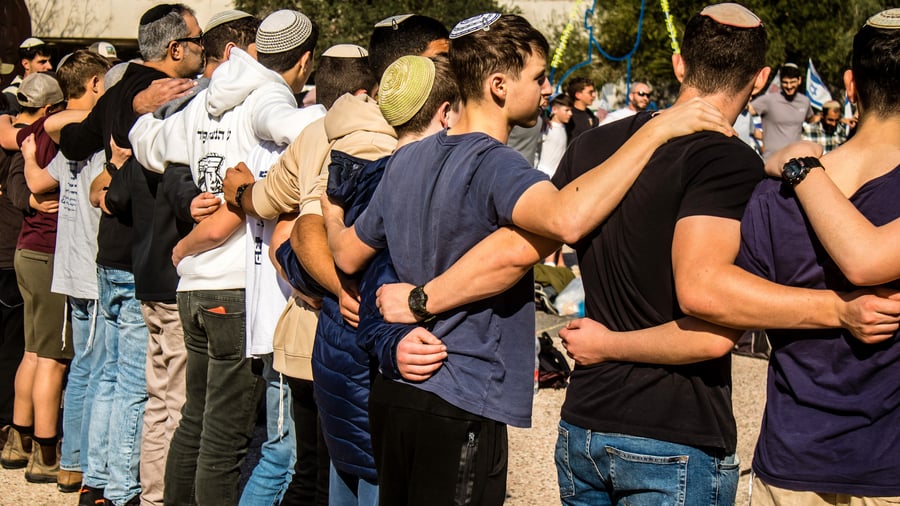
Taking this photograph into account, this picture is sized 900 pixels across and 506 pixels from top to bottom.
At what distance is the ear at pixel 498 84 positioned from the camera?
9.07ft

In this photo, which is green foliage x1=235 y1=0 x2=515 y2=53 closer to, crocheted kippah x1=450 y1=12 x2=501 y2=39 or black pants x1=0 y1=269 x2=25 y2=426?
black pants x1=0 y1=269 x2=25 y2=426

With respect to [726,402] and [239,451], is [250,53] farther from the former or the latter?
[726,402]

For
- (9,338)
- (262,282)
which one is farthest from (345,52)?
(9,338)

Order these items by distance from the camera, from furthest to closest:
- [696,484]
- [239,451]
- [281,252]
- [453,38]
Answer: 1. [239,451]
2. [281,252]
3. [453,38]
4. [696,484]

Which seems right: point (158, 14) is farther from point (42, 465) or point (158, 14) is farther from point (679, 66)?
point (679, 66)

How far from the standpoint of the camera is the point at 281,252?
3736 millimetres

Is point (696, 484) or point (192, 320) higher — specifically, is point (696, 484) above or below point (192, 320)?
above

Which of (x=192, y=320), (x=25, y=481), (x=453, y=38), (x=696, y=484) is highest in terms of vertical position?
(x=453, y=38)

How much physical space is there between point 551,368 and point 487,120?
5.06m

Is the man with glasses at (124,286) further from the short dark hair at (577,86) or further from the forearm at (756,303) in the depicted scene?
the short dark hair at (577,86)

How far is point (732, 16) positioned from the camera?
268cm

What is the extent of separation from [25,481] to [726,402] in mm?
4813

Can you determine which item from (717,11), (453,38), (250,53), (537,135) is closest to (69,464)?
(250,53)

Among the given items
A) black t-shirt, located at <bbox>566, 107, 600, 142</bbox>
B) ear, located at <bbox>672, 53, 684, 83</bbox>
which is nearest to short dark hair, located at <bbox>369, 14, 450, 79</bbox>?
ear, located at <bbox>672, 53, 684, 83</bbox>
